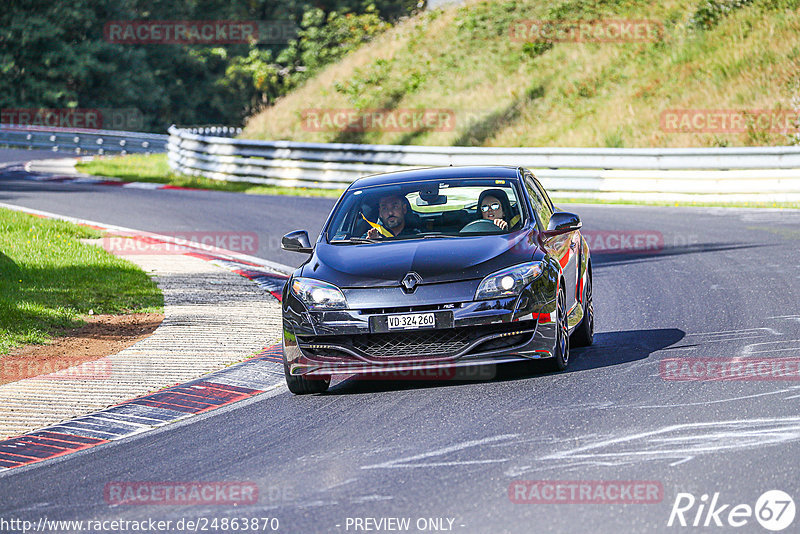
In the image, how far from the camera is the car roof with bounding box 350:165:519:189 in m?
10.2

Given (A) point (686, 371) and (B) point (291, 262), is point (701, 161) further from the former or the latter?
(A) point (686, 371)

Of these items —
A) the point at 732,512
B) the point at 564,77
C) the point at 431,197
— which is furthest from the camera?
the point at 564,77

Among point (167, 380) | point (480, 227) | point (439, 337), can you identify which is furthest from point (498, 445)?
point (167, 380)

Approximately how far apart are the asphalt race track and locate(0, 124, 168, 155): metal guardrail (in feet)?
115

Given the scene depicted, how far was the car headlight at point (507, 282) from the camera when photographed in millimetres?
8500

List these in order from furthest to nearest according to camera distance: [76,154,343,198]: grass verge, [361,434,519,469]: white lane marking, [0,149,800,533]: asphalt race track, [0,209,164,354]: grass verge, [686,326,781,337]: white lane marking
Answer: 1. [76,154,343,198]: grass verge
2. [0,209,164,354]: grass verge
3. [686,326,781,337]: white lane marking
4. [361,434,519,469]: white lane marking
5. [0,149,800,533]: asphalt race track

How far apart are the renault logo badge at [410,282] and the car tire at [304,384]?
1059mm

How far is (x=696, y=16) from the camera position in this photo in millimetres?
33812

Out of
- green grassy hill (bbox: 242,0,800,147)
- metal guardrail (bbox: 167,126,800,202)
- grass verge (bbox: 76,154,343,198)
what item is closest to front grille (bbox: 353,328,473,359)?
metal guardrail (bbox: 167,126,800,202)

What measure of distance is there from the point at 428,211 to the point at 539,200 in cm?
112

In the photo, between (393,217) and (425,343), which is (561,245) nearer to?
(393,217)

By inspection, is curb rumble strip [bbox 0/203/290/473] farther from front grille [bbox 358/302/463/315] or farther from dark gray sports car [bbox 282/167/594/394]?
front grille [bbox 358/302/463/315]

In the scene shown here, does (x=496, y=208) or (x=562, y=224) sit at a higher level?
(x=496, y=208)

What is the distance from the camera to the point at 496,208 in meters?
9.76
